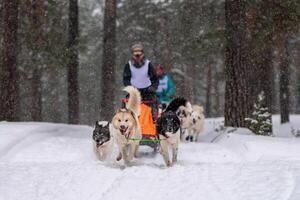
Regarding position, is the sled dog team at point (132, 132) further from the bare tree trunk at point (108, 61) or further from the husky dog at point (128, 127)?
the bare tree trunk at point (108, 61)

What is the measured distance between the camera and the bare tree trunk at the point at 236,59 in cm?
1273

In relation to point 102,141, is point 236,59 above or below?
above

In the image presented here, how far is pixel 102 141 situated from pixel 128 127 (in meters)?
0.87

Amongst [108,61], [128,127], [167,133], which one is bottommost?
[167,133]

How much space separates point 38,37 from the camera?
16047 mm

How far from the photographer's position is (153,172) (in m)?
7.70

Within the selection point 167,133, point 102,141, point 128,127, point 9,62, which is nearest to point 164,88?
point 9,62

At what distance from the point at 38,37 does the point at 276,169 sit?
35.8 feet

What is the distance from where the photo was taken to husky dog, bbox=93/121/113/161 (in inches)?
358

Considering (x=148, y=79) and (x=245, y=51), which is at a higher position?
(x=245, y=51)

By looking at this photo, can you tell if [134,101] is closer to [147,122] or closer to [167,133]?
[147,122]

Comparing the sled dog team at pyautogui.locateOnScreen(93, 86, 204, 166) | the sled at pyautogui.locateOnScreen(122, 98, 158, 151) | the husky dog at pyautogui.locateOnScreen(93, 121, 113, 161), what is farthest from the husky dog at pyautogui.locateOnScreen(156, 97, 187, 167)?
the husky dog at pyautogui.locateOnScreen(93, 121, 113, 161)

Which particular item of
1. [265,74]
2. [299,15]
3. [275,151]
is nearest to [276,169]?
[275,151]

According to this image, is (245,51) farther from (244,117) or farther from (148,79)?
(148,79)
